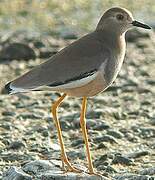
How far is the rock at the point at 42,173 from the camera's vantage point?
7.67 meters

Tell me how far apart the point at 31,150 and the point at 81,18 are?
780cm

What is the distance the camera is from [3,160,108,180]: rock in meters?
7.67

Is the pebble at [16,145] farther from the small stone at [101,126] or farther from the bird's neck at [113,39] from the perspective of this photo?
the bird's neck at [113,39]

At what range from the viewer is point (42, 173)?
7.75m

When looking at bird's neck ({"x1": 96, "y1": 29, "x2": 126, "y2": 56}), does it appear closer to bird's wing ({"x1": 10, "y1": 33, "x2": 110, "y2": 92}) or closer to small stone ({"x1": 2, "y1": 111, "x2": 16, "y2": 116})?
bird's wing ({"x1": 10, "y1": 33, "x2": 110, "y2": 92})

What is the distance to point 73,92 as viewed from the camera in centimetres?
769

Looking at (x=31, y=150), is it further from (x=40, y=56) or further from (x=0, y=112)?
(x=40, y=56)

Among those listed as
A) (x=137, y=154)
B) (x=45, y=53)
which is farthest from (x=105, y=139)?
(x=45, y=53)

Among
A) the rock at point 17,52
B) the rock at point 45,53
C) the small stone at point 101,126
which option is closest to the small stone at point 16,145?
the small stone at point 101,126

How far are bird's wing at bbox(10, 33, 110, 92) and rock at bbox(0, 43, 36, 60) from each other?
19.4 ft

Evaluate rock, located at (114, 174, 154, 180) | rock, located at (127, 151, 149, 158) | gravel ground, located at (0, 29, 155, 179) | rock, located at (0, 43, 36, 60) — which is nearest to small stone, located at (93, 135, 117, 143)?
gravel ground, located at (0, 29, 155, 179)

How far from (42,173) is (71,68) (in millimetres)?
1012

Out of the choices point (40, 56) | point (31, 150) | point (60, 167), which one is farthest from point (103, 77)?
point (40, 56)

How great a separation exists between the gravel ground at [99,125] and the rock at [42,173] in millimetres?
571
